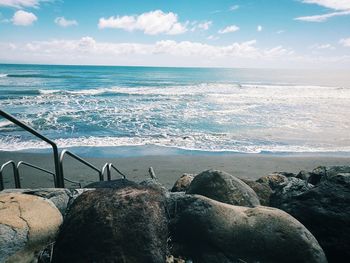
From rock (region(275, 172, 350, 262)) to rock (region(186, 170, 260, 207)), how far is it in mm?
421

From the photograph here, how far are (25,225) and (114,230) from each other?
0.70 m

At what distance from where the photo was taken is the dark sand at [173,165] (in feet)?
38.5

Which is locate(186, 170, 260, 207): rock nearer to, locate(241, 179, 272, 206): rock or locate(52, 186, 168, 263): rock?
locate(241, 179, 272, 206): rock

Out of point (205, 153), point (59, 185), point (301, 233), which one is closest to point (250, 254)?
point (301, 233)

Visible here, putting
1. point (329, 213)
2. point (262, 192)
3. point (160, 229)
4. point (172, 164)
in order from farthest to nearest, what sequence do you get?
point (172, 164)
point (262, 192)
point (329, 213)
point (160, 229)

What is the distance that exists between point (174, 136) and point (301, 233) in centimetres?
1581

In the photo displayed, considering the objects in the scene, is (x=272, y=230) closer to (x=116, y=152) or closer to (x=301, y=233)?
(x=301, y=233)

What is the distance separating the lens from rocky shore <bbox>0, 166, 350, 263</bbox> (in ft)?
8.16

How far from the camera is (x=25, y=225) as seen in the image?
254cm

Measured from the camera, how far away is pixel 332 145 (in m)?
16.7

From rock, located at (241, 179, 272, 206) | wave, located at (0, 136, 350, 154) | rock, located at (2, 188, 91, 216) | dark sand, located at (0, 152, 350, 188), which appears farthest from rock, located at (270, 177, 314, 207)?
wave, located at (0, 136, 350, 154)

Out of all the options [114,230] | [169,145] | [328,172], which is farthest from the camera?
[169,145]

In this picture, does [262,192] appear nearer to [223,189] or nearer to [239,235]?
[223,189]

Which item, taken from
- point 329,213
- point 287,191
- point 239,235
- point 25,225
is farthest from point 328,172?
point 25,225
